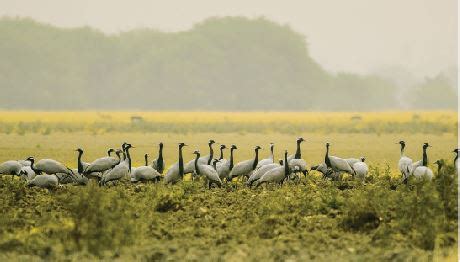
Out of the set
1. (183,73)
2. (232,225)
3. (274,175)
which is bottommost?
(232,225)

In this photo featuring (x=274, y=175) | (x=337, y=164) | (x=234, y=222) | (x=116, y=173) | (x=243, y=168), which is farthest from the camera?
(x=337, y=164)

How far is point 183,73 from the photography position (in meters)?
81.1

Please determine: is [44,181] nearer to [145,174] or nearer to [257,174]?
[145,174]

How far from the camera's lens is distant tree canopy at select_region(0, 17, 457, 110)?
8106 cm

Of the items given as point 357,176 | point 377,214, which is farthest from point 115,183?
point 377,214

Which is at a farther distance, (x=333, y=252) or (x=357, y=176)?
(x=357, y=176)

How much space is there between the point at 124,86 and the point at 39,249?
7142cm

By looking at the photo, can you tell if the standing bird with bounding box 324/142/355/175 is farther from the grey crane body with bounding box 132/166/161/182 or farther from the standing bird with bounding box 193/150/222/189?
the grey crane body with bounding box 132/166/161/182

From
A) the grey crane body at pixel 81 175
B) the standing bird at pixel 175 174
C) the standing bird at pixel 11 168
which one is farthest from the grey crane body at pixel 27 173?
the standing bird at pixel 175 174

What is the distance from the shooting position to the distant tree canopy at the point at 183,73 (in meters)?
81.1

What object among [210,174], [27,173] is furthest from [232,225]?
[27,173]

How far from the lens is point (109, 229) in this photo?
10758 mm

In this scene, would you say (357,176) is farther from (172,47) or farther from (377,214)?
(172,47)

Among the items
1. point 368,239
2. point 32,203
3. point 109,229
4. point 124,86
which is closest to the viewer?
point 109,229
